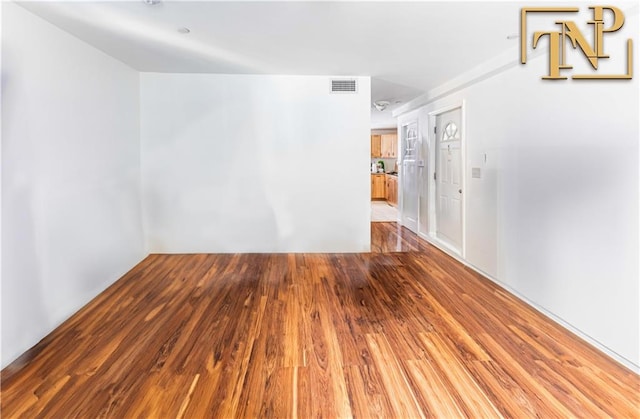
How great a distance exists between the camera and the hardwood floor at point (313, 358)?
1.82 meters

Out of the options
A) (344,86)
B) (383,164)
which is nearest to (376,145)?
(383,164)

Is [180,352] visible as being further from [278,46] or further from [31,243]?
[278,46]

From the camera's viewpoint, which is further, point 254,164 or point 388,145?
point 388,145

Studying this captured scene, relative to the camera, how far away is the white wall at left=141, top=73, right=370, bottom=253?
4566 mm

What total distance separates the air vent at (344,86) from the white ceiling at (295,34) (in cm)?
30

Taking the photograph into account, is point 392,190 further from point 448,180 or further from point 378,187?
point 448,180

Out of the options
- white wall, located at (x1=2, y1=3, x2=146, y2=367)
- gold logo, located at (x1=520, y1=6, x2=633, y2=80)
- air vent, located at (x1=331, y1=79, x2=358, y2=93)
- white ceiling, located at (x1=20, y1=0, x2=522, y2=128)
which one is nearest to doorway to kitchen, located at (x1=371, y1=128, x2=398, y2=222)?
air vent, located at (x1=331, y1=79, x2=358, y2=93)

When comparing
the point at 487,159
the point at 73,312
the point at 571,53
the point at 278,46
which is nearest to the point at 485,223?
the point at 487,159

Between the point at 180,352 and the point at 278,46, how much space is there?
2.83 m

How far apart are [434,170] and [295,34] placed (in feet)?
10.8

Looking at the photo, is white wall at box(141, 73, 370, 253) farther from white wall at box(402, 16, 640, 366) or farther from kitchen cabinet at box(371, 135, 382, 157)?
kitchen cabinet at box(371, 135, 382, 157)

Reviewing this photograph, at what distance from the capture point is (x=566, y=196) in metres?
2.63

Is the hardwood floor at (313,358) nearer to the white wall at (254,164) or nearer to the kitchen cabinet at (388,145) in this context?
the white wall at (254,164)

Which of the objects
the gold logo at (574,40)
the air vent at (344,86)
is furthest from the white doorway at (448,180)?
the gold logo at (574,40)
